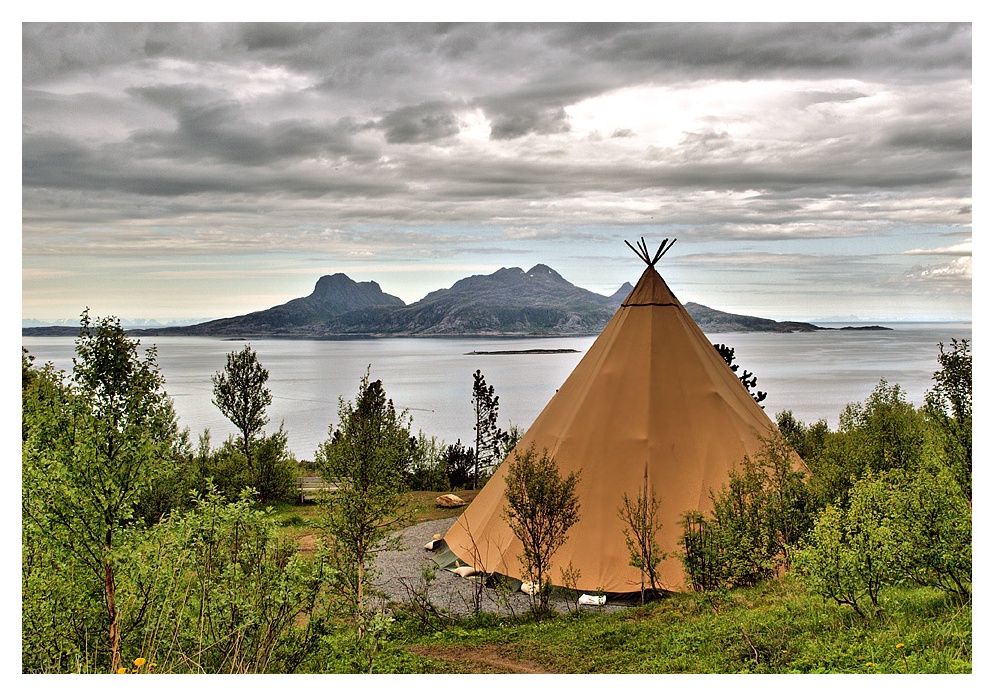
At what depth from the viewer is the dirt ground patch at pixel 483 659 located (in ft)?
20.9

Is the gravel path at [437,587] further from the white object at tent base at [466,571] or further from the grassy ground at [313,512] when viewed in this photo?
the grassy ground at [313,512]

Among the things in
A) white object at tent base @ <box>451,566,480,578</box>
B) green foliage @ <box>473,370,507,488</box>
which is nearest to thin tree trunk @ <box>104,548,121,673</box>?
white object at tent base @ <box>451,566,480,578</box>

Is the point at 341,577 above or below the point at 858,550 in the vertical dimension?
Answer: below

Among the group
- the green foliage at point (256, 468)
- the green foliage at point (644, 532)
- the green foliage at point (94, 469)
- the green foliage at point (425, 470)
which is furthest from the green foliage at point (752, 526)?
the green foliage at point (425, 470)

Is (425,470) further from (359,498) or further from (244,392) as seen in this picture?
(359,498)

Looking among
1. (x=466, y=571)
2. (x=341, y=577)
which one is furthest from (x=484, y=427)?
(x=341, y=577)

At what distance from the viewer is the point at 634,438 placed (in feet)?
29.3

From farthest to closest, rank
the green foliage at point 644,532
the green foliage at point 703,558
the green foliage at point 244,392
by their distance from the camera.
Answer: the green foliage at point 244,392
the green foliage at point 644,532
the green foliage at point 703,558

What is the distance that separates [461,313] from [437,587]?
29396mm

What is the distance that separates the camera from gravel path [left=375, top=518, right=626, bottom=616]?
8102 millimetres

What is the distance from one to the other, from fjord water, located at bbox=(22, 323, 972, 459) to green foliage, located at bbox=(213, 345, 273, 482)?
0.47m

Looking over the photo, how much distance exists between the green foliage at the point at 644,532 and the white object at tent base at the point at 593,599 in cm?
44

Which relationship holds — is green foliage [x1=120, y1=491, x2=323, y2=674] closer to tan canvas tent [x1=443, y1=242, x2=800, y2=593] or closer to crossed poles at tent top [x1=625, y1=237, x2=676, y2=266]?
tan canvas tent [x1=443, y1=242, x2=800, y2=593]
